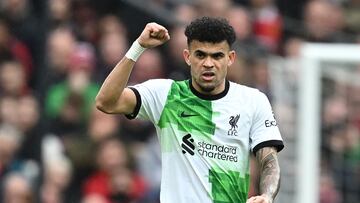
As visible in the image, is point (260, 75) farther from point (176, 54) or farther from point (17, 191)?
point (17, 191)

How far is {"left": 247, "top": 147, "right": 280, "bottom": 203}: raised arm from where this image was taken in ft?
30.3

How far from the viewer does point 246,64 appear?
16.5 metres

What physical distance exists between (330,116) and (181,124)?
220 inches

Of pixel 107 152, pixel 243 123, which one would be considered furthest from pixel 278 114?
pixel 243 123

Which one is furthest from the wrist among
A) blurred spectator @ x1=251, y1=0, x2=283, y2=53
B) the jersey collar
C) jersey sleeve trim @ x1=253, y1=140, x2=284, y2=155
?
blurred spectator @ x1=251, y1=0, x2=283, y2=53

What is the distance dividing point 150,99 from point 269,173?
94 centimetres

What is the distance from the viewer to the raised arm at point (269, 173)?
9242mm

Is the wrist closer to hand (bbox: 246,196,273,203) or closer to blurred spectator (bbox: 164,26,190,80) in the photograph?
hand (bbox: 246,196,273,203)

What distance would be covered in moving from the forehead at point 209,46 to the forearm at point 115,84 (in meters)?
0.41

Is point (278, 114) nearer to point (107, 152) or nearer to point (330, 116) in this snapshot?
point (330, 116)

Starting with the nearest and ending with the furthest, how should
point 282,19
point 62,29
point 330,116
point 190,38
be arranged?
point 190,38
point 330,116
point 62,29
point 282,19

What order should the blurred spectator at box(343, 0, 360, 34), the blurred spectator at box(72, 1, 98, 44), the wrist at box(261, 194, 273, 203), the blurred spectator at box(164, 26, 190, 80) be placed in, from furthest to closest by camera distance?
1. the blurred spectator at box(343, 0, 360, 34)
2. the blurred spectator at box(72, 1, 98, 44)
3. the blurred spectator at box(164, 26, 190, 80)
4. the wrist at box(261, 194, 273, 203)

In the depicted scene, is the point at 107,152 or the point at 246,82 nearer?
the point at 107,152

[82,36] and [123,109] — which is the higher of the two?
[82,36]
